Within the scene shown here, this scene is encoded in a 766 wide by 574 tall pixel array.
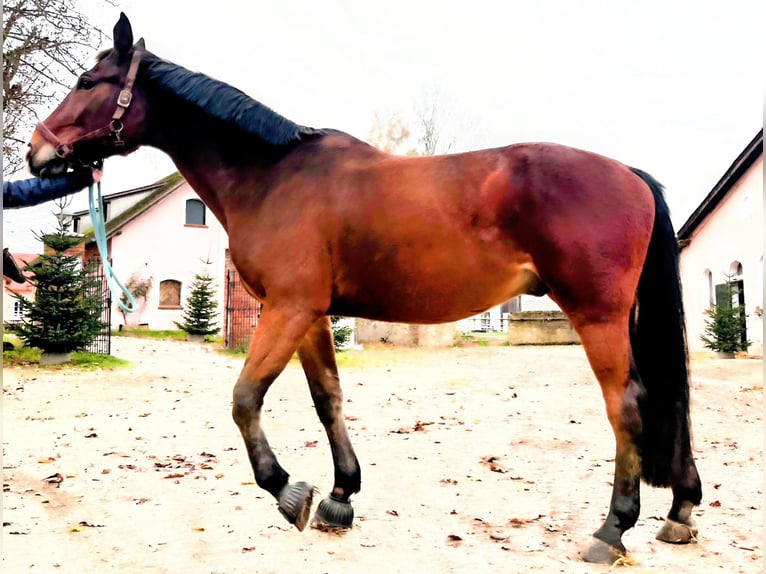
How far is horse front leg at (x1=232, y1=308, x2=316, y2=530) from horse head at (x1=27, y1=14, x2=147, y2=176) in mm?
1542

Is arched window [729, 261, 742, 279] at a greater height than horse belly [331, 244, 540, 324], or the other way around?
arched window [729, 261, 742, 279]

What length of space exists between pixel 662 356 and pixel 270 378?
2.20 meters

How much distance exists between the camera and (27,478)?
4.96 metres

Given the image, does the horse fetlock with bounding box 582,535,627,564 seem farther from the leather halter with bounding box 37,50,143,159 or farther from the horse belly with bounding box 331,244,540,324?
the leather halter with bounding box 37,50,143,159

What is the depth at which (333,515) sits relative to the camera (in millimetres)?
3680

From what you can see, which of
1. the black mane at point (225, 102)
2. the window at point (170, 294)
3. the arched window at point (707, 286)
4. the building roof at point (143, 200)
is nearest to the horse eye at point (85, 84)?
the black mane at point (225, 102)

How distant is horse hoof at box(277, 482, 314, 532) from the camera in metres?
3.13

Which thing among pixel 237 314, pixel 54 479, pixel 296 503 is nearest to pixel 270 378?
Result: pixel 296 503

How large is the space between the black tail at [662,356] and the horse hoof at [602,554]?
0.53 m

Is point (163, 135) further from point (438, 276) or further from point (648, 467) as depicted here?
point (648, 467)

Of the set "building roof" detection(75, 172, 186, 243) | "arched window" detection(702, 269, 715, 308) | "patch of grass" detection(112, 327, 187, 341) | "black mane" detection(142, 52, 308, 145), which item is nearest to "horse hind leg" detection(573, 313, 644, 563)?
"black mane" detection(142, 52, 308, 145)

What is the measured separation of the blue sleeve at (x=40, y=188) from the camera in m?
3.69

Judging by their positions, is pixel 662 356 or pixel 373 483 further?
pixel 373 483

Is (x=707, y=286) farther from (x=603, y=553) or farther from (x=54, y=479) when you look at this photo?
(x=54, y=479)
